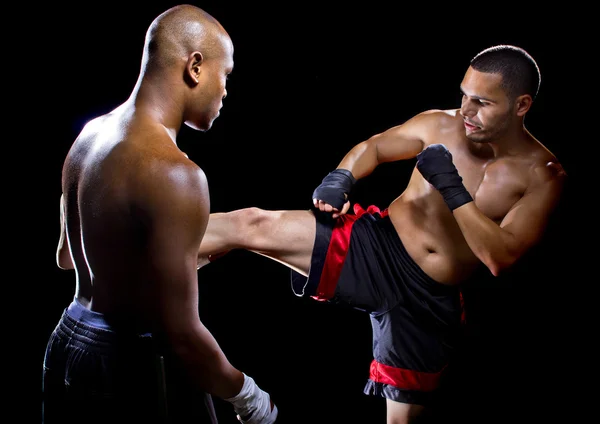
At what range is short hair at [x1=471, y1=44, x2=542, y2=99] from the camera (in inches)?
82.7

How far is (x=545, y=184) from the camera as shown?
2084 mm

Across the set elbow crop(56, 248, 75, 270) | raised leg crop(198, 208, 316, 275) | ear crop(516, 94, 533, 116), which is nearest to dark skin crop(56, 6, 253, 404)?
elbow crop(56, 248, 75, 270)

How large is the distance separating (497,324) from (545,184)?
77 centimetres

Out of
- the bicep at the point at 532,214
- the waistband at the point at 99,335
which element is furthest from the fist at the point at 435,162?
the waistband at the point at 99,335

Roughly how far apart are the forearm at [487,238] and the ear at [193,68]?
961 mm

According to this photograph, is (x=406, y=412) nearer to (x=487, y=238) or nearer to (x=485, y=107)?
(x=487, y=238)

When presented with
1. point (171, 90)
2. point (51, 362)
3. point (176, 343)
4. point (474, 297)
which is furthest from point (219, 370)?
point (474, 297)

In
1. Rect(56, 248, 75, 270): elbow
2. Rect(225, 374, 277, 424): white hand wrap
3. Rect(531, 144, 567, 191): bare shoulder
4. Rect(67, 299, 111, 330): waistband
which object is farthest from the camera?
Rect(531, 144, 567, 191): bare shoulder

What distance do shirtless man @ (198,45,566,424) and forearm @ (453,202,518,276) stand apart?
3 centimetres

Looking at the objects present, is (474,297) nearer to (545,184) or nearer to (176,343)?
(545,184)

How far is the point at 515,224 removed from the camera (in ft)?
6.69

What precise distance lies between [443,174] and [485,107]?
28 cm

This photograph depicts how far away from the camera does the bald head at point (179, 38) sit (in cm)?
144

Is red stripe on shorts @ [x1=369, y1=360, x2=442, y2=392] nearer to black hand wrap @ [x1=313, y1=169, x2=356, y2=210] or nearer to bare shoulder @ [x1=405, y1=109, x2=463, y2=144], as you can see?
black hand wrap @ [x1=313, y1=169, x2=356, y2=210]
